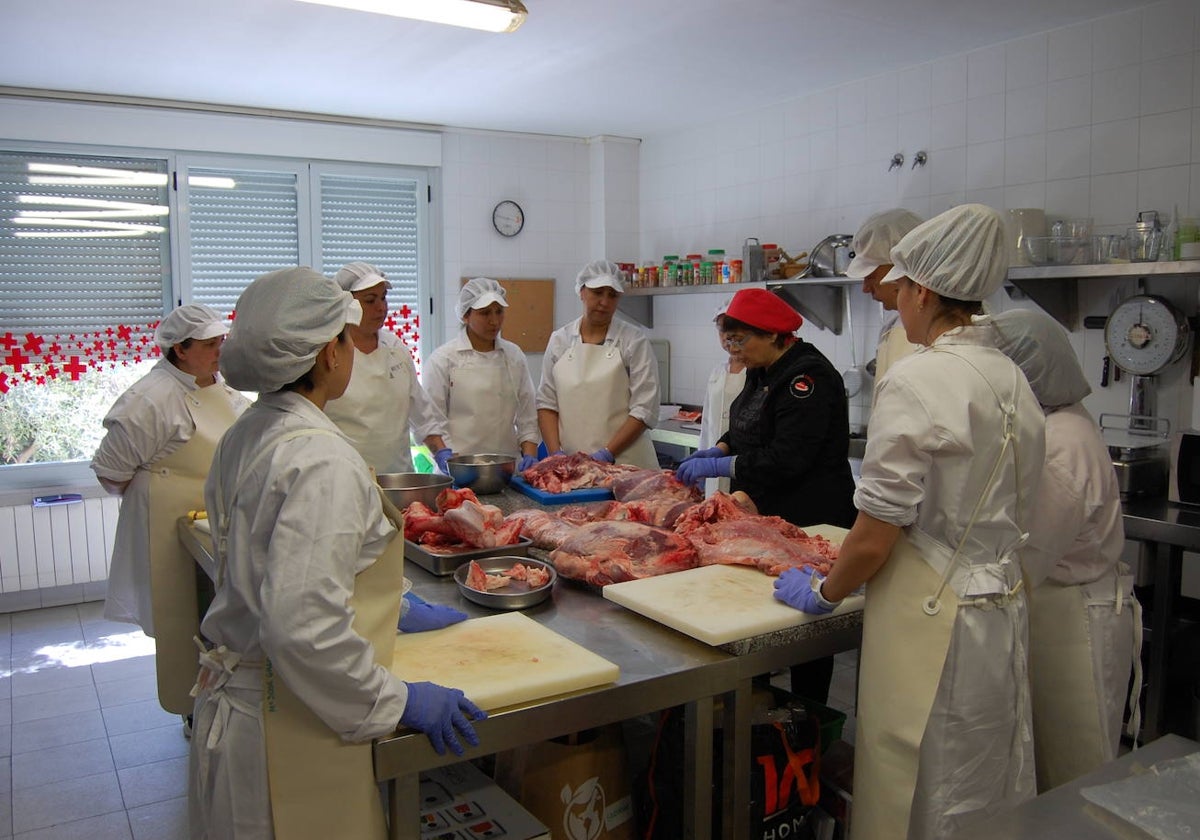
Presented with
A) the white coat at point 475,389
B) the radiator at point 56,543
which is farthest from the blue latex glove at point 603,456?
the radiator at point 56,543

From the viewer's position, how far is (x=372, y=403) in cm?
403

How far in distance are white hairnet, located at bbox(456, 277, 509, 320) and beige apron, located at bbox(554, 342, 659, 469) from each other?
0.48 m

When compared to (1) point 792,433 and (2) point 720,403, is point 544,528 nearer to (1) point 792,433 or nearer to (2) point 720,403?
(1) point 792,433

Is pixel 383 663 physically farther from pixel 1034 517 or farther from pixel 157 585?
pixel 157 585

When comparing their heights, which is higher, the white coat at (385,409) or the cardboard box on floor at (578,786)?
the white coat at (385,409)

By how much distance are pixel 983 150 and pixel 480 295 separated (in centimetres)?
258

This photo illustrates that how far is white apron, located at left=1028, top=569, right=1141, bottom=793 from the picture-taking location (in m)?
2.38

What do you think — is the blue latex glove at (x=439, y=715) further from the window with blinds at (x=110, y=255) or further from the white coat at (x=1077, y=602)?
the window with blinds at (x=110, y=255)

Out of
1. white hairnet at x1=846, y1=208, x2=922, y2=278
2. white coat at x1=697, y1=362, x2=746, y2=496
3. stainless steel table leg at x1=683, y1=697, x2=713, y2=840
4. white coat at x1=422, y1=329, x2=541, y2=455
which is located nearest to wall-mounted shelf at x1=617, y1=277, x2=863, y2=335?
white coat at x1=697, y1=362, x2=746, y2=496

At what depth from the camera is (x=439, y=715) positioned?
162cm

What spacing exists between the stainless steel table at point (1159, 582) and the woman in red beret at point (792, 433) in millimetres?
1263

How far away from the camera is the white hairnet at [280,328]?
1568 millimetres

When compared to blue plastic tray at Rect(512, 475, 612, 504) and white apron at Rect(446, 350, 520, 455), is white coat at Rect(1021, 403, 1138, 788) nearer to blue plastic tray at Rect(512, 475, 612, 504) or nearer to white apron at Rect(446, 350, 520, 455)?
blue plastic tray at Rect(512, 475, 612, 504)

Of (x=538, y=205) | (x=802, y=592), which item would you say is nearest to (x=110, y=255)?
(x=538, y=205)
